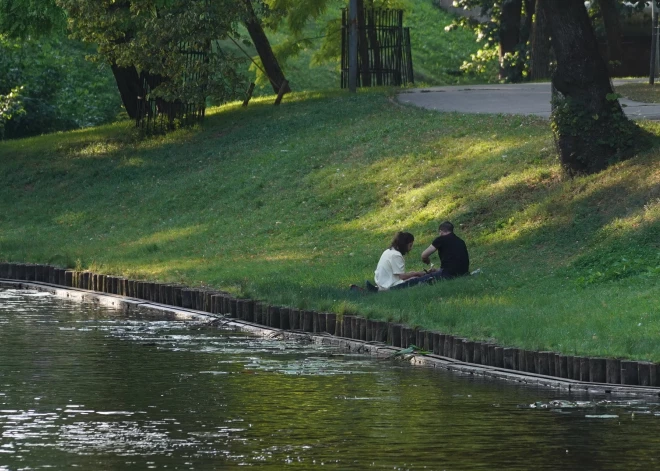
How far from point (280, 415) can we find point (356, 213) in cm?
1485

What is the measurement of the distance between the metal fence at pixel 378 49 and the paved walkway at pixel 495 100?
149cm

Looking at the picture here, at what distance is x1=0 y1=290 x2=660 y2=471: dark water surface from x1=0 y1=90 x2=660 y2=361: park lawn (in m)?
1.28

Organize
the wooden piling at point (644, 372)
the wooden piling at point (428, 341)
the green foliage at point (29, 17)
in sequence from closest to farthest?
1. the wooden piling at point (644, 372)
2. the wooden piling at point (428, 341)
3. the green foliage at point (29, 17)

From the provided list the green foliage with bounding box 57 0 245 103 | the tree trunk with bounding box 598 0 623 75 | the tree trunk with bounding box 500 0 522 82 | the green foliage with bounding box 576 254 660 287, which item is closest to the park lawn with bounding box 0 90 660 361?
the green foliage with bounding box 576 254 660 287

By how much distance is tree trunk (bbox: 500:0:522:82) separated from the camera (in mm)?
51312

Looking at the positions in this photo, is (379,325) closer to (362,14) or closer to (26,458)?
(26,458)

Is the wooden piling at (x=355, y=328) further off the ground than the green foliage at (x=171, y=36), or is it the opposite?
the green foliage at (x=171, y=36)

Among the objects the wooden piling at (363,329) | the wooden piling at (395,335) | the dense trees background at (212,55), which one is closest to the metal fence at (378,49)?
the dense trees background at (212,55)

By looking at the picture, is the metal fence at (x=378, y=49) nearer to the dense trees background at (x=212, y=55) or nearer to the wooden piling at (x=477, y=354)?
the dense trees background at (x=212, y=55)

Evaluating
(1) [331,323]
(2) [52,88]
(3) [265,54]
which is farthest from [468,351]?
(2) [52,88]

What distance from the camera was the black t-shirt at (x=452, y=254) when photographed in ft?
63.8

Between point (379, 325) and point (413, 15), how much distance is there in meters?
61.2

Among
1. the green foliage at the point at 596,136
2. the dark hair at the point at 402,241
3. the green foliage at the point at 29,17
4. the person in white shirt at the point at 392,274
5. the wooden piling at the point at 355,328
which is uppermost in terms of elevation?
the green foliage at the point at 29,17

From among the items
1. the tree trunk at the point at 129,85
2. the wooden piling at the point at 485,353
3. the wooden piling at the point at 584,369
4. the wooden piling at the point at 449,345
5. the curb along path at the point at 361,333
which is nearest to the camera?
the curb along path at the point at 361,333
